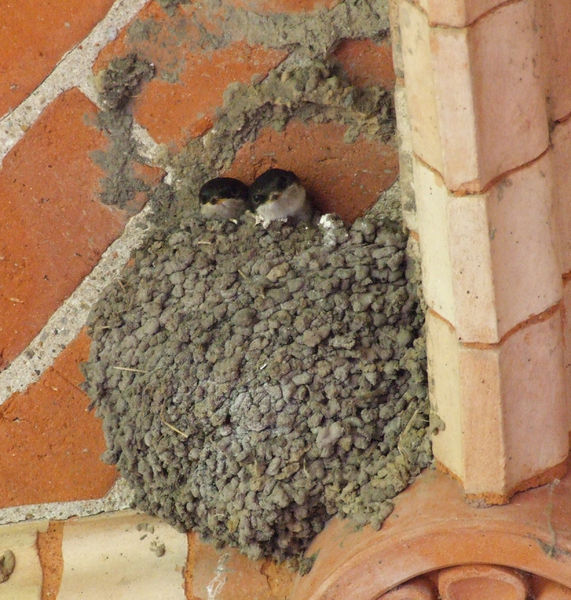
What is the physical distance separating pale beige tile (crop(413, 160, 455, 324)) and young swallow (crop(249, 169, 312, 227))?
0.38 meters

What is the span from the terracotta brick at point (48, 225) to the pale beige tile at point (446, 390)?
1.88 ft

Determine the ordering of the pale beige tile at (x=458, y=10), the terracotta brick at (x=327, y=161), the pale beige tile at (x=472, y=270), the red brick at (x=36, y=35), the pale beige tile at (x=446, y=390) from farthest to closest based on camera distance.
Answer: the terracotta brick at (x=327, y=161) → the red brick at (x=36, y=35) → the pale beige tile at (x=446, y=390) → the pale beige tile at (x=472, y=270) → the pale beige tile at (x=458, y=10)

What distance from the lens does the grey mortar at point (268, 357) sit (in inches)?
63.7

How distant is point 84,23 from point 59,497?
745 millimetres

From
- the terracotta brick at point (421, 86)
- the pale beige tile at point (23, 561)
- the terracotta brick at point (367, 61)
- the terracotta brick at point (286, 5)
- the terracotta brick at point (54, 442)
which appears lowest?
Result: the pale beige tile at point (23, 561)

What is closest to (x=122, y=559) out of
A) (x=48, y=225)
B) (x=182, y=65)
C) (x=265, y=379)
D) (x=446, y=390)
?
(x=265, y=379)

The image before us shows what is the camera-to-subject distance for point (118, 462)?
5.76ft

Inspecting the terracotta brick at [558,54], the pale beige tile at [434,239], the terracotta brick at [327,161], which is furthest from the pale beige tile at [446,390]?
the terracotta brick at [327,161]

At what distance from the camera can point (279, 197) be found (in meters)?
1.71

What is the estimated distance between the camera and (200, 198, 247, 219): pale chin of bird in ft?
5.71

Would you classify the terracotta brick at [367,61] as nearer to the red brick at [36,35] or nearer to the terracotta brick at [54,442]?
the red brick at [36,35]

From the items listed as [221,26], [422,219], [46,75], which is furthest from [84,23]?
[422,219]

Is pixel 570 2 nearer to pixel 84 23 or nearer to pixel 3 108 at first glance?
pixel 84 23

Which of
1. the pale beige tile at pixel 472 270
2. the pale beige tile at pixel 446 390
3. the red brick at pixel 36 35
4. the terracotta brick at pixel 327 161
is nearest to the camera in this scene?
the pale beige tile at pixel 472 270
